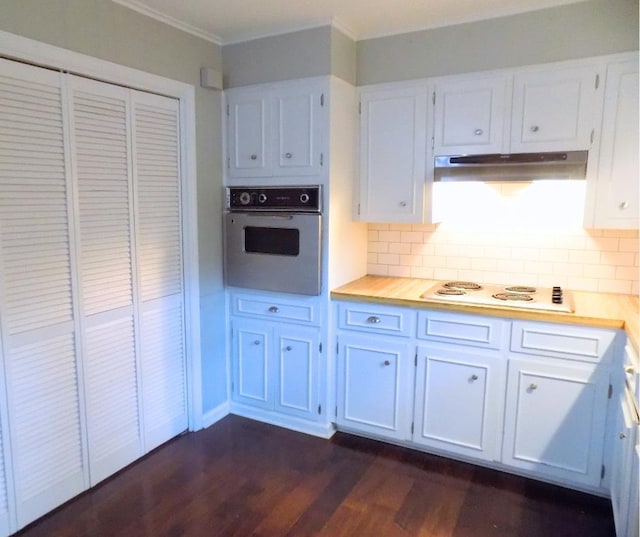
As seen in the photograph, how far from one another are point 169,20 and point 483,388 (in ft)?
8.28

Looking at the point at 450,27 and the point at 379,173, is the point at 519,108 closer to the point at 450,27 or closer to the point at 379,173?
the point at 450,27

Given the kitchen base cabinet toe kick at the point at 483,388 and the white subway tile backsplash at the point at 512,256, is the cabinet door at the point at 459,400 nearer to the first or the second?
the kitchen base cabinet toe kick at the point at 483,388

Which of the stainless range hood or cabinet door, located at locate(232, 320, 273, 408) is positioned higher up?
the stainless range hood

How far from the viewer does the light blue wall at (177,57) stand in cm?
201

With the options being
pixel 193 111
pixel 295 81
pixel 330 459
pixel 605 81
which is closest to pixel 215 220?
pixel 193 111

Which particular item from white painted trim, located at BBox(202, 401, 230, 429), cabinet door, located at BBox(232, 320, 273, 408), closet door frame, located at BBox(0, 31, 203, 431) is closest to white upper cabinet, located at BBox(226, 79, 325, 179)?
closet door frame, located at BBox(0, 31, 203, 431)

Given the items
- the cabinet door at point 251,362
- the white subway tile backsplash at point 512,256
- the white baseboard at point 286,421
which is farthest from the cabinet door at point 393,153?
the white baseboard at point 286,421

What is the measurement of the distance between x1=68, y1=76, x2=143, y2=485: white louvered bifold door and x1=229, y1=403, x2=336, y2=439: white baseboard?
0.77 meters

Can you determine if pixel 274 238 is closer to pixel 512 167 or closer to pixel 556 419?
pixel 512 167

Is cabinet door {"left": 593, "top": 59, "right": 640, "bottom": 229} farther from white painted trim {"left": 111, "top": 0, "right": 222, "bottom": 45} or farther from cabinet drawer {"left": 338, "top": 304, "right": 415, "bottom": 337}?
white painted trim {"left": 111, "top": 0, "right": 222, "bottom": 45}

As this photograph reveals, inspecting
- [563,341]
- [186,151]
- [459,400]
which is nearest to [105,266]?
[186,151]

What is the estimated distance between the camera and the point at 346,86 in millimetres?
2795

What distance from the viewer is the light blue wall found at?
2014mm

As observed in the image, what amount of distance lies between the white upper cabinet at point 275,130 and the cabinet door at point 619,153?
1421 millimetres
